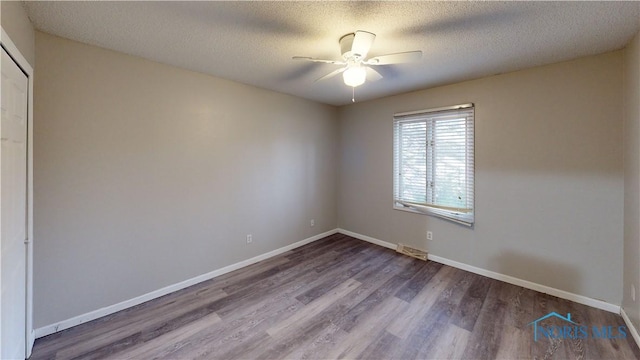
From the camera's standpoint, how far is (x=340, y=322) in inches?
87.3

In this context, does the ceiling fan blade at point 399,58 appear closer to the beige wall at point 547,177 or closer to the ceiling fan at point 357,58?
the ceiling fan at point 357,58

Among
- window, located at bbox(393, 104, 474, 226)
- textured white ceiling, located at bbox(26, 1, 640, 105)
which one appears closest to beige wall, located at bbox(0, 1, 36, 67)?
textured white ceiling, located at bbox(26, 1, 640, 105)

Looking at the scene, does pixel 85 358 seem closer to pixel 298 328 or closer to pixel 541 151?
pixel 298 328

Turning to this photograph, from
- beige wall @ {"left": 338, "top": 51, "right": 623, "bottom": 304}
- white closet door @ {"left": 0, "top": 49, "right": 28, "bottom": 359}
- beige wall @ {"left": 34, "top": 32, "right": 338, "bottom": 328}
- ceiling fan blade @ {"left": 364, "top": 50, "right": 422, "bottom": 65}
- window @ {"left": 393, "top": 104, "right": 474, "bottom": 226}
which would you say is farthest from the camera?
window @ {"left": 393, "top": 104, "right": 474, "bottom": 226}

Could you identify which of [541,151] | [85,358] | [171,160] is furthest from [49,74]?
[541,151]

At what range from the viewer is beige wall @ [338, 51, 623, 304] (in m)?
2.33

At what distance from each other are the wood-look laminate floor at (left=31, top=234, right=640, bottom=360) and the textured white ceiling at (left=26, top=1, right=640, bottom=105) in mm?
2411

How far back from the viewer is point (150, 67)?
249 centimetres

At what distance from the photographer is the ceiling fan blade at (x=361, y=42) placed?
67.8 inches

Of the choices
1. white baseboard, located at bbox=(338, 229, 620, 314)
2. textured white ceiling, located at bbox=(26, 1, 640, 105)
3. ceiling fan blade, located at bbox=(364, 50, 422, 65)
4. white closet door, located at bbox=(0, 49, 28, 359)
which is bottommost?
white baseboard, located at bbox=(338, 229, 620, 314)

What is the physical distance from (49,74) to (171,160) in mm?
1089

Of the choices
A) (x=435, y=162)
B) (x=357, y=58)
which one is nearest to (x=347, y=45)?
(x=357, y=58)

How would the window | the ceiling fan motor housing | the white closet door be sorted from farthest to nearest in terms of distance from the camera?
the window < the ceiling fan motor housing < the white closet door

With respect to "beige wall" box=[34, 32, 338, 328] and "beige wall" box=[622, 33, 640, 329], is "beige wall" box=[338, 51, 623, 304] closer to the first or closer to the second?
"beige wall" box=[622, 33, 640, 329]
